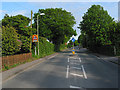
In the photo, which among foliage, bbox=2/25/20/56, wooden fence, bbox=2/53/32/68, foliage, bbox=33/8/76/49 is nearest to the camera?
wooden fence, bbox=2/53/32/68

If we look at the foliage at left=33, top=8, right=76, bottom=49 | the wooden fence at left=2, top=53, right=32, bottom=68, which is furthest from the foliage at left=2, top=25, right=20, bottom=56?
the foliage at left=33, top=8, right=76, bottom=49

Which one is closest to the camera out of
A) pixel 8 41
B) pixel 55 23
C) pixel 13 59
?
pixel 13 59

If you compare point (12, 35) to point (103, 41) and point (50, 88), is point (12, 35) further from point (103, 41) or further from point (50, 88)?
point (103, 41)

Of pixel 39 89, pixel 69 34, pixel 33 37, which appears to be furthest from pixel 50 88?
pixel 69 34

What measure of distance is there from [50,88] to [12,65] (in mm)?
8070

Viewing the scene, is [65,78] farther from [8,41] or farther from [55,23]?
[55,23]

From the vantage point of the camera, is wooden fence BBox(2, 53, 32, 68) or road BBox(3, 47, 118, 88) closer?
road BBox(3, 47, 118, 88)

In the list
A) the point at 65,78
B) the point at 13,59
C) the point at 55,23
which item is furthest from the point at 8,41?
the point at 55,23

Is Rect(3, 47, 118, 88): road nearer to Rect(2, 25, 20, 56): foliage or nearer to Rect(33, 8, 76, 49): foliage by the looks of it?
Rect(2, 25, 20, 56): foliage

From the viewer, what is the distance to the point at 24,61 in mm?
17281

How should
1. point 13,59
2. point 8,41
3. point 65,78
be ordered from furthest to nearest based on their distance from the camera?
1. point 8,41
2. point 13,59
3. point 65,78

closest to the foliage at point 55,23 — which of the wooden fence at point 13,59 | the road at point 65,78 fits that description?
the wooden fence at point 13,59

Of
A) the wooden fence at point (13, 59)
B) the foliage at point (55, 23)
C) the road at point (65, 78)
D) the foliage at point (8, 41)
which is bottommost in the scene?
the road at point (65, 78)

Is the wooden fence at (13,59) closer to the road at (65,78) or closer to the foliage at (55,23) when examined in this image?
the road at (65,78)
